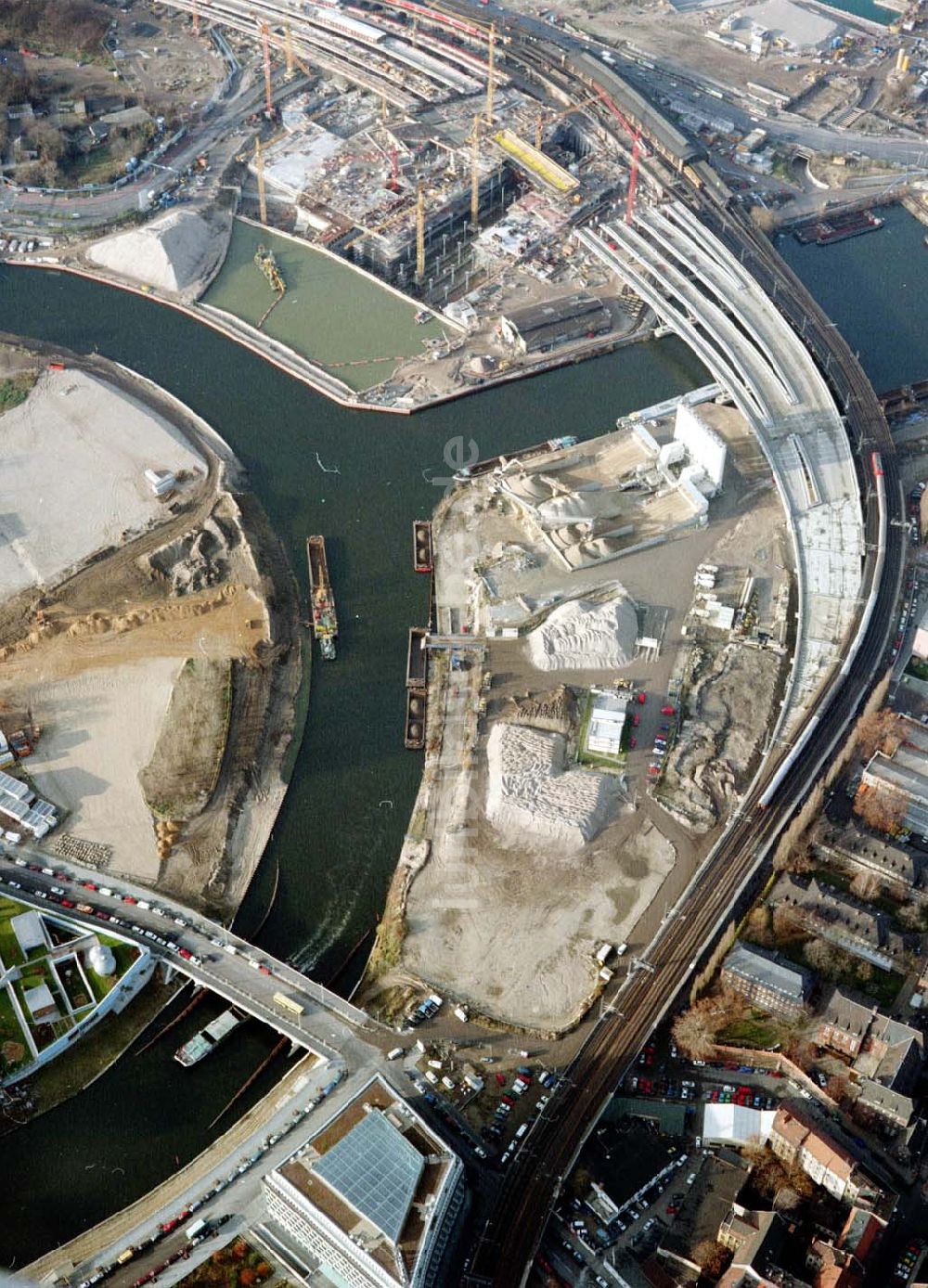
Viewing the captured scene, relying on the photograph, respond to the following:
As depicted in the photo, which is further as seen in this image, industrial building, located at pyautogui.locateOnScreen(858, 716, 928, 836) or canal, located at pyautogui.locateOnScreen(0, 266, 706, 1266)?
industrial building, located at pyautogui.locateOnScreen(858, 716, 928, 836)

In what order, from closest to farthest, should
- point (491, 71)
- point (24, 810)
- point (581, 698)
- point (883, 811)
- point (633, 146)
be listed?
1. point (883, 811)
2. point (24, 810)
3. point (581, 698)
4. point (633, 146)
5. point (491, 71)

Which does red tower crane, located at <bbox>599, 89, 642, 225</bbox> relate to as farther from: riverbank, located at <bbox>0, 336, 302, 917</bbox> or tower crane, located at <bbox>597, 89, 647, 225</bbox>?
riverbank, located at <bbox>0, 336, 302, 917</bbox>

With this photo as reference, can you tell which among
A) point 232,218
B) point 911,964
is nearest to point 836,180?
point 232,218

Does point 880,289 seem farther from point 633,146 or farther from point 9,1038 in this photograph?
point 9,1038

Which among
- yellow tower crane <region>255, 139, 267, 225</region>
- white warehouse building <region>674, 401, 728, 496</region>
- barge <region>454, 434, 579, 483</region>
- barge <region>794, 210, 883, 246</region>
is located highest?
barge <region>794, 210, 883, 246</region>

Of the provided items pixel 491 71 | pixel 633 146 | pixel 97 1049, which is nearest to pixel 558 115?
pixel 633 146

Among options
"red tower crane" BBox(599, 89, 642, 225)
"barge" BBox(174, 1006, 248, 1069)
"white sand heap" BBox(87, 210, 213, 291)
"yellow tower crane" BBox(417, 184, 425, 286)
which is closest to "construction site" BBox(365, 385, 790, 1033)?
"barge" BBox(174, 1006, 248, 1069)

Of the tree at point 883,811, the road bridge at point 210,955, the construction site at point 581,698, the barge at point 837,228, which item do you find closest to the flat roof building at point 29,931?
the road bridge at point 210,955
